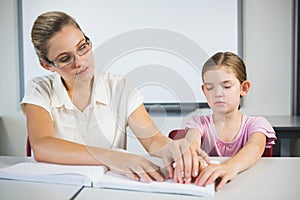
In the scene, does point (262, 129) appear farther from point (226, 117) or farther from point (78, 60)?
point (78, 60)

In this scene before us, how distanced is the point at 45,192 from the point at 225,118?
727 mm

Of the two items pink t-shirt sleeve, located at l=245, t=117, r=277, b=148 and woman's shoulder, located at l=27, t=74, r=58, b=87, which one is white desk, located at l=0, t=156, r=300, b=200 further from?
woman's shoulder, located at l=27, t=74, r=58, b=87

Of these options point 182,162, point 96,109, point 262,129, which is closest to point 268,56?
point 262,129

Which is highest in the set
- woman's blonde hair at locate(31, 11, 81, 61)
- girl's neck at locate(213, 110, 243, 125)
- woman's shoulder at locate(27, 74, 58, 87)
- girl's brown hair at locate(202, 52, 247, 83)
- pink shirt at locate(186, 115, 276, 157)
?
woman's blonde hair at locate(31, 11, 81, 61)

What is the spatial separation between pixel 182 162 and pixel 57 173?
280mm

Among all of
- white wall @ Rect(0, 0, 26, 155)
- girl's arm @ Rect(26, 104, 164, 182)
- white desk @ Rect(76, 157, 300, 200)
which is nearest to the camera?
white desk @ Rect(76, 157, 300, 200)

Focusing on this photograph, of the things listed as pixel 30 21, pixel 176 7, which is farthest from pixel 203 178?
pixel 30 21

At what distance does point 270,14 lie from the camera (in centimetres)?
205

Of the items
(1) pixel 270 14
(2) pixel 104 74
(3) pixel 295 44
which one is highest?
(1) pixel 270 14

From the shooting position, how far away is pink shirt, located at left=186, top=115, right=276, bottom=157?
1.09 meters

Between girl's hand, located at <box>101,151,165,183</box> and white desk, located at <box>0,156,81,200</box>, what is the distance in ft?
0.38

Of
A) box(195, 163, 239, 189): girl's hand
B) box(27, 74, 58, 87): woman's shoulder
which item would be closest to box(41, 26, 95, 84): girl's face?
box(27, 74, 58, 87): woman's shoulder

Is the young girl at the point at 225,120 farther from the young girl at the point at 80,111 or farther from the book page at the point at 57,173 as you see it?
the book page at the point at 57,173

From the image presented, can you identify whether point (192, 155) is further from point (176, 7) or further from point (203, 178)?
point (176, 7)
